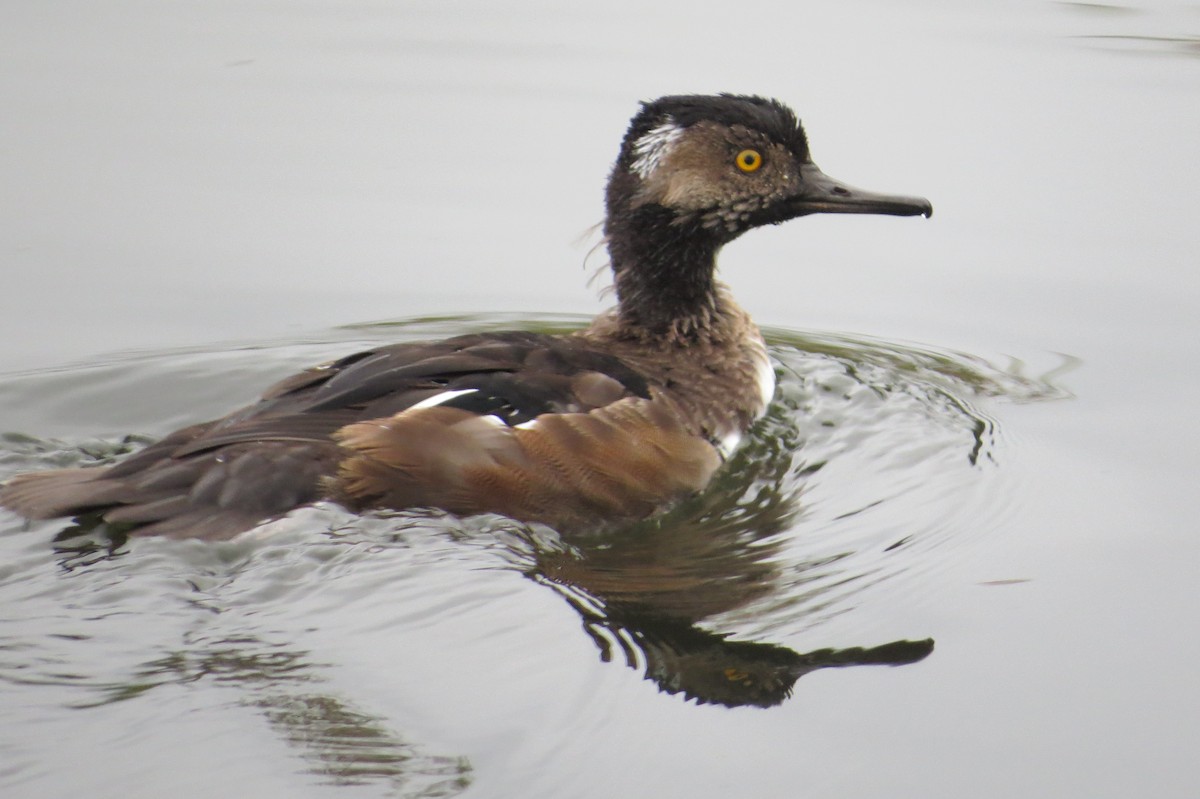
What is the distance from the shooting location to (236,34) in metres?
12.3

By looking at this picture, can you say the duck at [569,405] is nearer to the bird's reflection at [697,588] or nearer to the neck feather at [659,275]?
the neck feather at [659,275]

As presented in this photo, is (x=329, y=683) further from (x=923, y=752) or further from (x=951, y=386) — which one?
(x=951, y=386)

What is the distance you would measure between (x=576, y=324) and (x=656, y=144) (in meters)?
1.76

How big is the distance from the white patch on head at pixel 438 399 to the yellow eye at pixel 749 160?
6.02 feet

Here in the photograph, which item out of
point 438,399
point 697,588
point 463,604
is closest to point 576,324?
point 438,399

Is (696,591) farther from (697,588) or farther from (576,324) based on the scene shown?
(576,324)

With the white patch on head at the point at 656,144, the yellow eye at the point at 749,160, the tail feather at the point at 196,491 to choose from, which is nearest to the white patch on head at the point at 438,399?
the tail feather at the point at 196,491

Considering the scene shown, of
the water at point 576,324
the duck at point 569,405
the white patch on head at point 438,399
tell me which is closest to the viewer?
the water at point 576,324

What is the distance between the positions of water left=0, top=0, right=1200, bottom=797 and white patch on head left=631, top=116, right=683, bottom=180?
4.42 ft

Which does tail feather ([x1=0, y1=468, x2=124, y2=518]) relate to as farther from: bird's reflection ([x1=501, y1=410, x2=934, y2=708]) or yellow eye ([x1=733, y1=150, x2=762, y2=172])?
yellow eye ([x1=733, y1=150, x2=762, y2=172])

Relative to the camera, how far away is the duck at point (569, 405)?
6051mm

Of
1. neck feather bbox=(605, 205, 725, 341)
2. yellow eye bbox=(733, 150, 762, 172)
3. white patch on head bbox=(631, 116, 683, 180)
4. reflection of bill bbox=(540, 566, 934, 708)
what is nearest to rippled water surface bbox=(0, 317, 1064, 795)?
reflection of bill bbox=(540, 566, 934, 708)

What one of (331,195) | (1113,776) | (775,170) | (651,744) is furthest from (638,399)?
(331,195)

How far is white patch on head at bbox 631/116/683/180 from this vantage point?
7.28 meters
